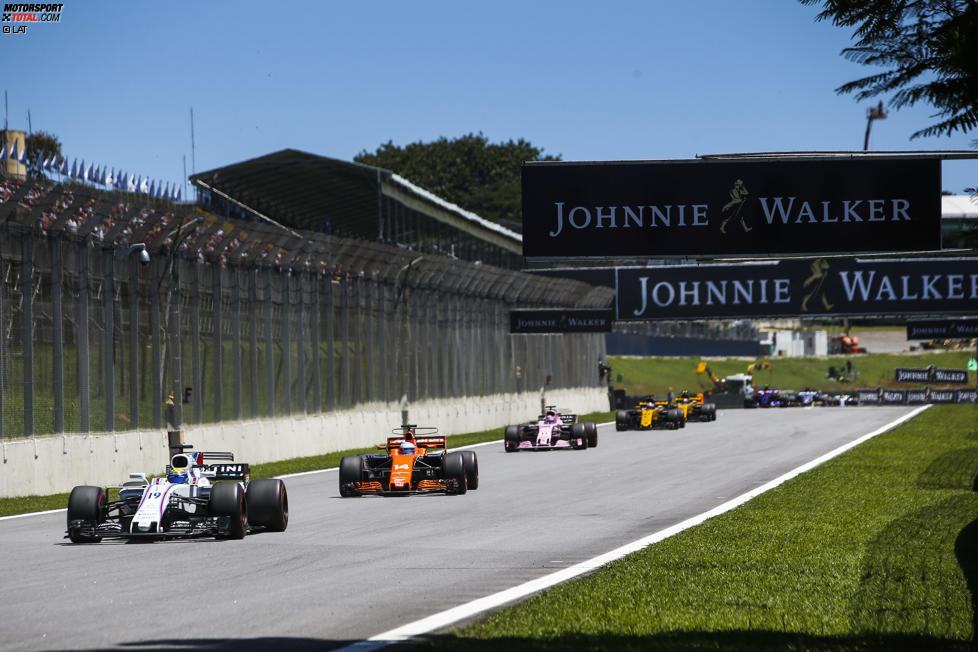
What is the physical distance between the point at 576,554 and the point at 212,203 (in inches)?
1661

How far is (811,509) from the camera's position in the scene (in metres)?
17.3

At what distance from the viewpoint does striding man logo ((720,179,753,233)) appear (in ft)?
39.9

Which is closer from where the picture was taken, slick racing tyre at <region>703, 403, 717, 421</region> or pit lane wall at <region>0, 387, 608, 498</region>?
pit lane wall at <region>0, 387, 608, 498</region>

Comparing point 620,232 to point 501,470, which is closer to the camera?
point 620,232

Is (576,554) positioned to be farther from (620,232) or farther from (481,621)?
(481,621)

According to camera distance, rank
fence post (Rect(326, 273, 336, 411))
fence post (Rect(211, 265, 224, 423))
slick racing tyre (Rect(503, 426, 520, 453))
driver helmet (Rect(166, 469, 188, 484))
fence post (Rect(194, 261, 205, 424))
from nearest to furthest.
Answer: driver helmet (Rect(166, 469, 188, 484)), fence post (Rect(194, 261, 205, 424)), fence post (Rect(211, 265, 224, 423)), slick racing tyre (Rect(503, 426, 520, 453)), fence post (Rect(326, 273, 336, 411))

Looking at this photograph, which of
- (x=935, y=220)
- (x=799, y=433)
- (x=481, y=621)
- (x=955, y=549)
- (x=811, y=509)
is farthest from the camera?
(x=799, y=433)

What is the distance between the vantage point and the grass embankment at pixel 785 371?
92312 mm

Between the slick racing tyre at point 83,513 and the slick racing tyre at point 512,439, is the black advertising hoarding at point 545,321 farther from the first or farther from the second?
the slick racing tyre at point 83,513

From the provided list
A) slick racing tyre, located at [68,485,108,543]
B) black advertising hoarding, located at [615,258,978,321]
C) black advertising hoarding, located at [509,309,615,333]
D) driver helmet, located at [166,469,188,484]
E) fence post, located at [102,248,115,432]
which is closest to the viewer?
slick racing tyre, located at [68,485,108,543]

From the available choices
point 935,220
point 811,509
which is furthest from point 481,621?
point 811,509

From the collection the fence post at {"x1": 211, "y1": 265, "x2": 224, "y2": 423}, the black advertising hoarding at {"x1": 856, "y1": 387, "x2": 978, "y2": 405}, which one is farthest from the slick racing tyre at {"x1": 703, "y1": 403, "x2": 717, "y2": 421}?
the fence post at {"x1": 211, "y1": 265, "x2": 224, "y2": 423}

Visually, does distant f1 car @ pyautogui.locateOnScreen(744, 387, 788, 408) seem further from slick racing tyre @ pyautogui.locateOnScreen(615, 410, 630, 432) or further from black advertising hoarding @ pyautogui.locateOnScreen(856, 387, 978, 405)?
slick racing tyre @ pyautogui.locateOnScreen(615, 410, 630, 432)

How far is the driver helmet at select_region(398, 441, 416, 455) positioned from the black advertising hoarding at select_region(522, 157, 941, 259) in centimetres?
865
